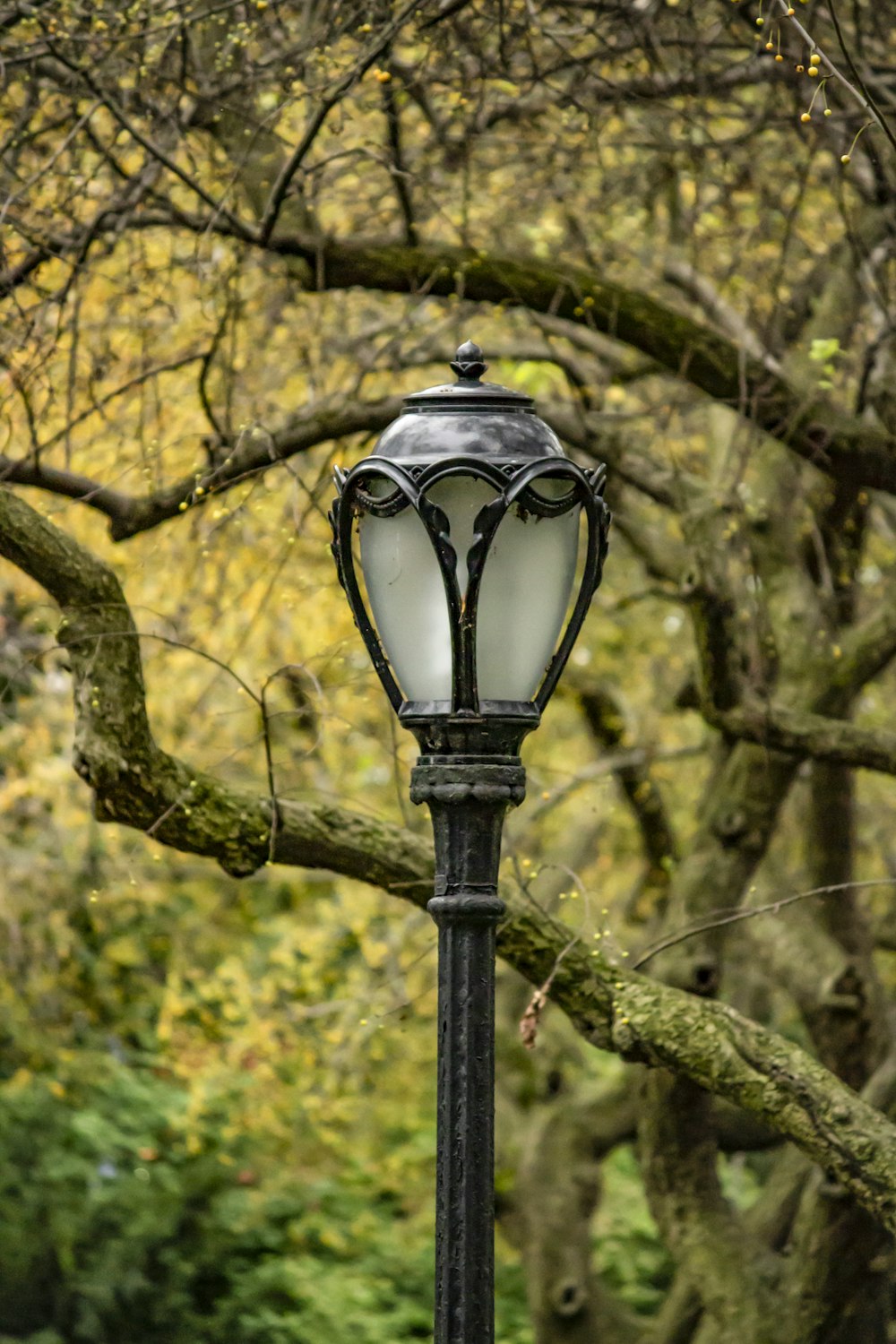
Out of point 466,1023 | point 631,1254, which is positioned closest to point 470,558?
point 466,1023

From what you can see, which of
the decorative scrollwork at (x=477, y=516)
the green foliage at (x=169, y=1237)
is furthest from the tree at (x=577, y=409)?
the green foliage at (x=169, y=1237)

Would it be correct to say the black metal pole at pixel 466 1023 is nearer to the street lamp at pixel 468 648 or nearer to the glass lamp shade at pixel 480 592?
the street lamp at pixel 468 648

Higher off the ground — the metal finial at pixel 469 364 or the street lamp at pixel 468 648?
the metal finial at pixel 469 364

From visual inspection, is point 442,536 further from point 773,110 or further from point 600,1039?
point 773,110

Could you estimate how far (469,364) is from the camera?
10.9 feet

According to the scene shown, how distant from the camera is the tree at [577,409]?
474 centimetres

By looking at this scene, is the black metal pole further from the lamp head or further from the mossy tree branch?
the mossy tree branch

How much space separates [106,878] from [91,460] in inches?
142

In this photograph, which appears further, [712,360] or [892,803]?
[892,803]

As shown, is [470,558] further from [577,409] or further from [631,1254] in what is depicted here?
[631,1254]

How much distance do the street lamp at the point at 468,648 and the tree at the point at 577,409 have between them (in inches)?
39.6

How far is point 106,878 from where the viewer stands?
10656mm

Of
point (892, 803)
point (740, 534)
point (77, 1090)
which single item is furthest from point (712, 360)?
point (77, 1090)


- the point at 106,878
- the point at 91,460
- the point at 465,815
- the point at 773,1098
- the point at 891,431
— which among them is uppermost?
the point at 91,460
